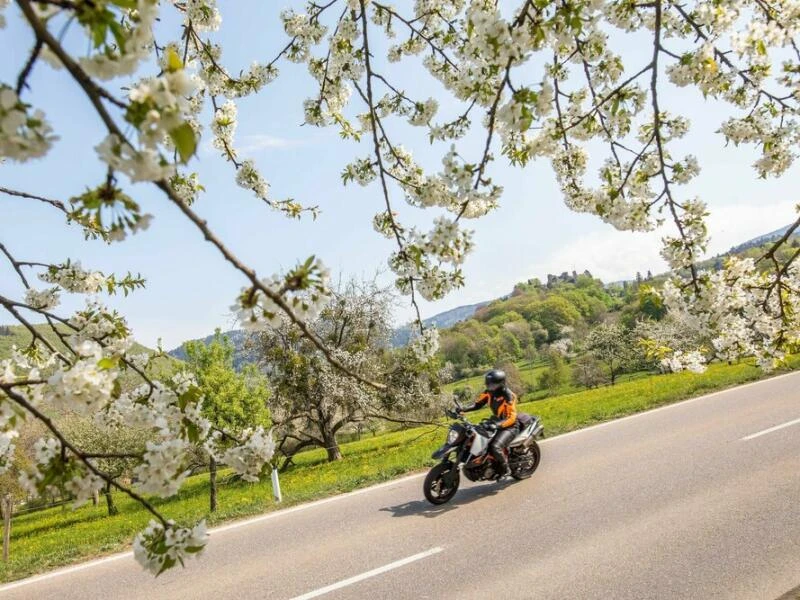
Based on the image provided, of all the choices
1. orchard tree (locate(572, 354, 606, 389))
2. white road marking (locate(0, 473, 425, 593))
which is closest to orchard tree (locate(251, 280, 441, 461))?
white road marking (locate(0, 473, 425, 593))

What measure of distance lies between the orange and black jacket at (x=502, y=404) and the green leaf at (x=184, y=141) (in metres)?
7.21

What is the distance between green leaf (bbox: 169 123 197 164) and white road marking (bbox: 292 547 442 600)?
4.90 m

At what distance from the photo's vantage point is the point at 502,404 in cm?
798

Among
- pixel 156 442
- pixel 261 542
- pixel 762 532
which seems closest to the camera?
pixel 156 442

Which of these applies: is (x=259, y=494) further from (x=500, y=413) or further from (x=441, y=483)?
(x=500, y=413)

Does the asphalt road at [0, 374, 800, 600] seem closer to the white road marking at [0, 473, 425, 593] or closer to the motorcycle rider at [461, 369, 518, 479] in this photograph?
the white road marking at [0, 473, 425, 593]

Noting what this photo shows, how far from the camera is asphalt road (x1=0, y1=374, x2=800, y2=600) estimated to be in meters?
4.68

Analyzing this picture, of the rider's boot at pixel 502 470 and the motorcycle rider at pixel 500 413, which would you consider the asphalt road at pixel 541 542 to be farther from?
the motorcycle rider at pixel 500 413

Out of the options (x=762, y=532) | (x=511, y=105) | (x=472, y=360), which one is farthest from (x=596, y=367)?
(x=511, y=105)

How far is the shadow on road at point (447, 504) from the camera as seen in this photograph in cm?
708

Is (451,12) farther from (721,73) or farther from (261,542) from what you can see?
(261,542)

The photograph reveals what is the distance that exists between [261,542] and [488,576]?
119 inches

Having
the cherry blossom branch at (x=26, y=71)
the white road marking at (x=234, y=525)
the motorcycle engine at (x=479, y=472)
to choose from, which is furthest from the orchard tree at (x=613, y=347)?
the cherry blossom branch at (x=26, y=71)

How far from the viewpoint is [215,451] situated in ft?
7.73
